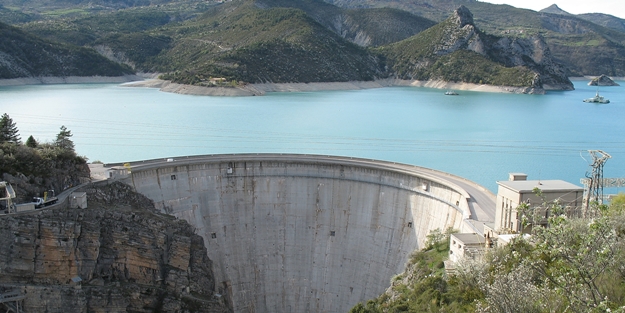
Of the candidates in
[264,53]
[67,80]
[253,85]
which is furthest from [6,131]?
[67,80]

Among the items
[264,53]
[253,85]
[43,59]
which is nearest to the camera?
[253,85]

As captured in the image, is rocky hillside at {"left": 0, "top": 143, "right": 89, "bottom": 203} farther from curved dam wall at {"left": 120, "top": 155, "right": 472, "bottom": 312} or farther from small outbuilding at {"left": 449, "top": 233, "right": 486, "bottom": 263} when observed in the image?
small outbuilding at {"left": 449, "top": 233, "right": 486, "bottom": 263}

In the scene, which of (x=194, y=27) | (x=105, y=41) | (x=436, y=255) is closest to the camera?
(x=436, y=255)

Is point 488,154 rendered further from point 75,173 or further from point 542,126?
point 75,173

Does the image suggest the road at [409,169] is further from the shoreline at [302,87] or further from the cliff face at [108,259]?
the shoreline at [302,87]

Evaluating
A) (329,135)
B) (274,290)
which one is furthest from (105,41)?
(274,290)

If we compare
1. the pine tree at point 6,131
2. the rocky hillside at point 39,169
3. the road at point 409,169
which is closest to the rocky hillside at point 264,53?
the road at point 409,169

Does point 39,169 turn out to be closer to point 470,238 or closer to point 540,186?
point 470,238
